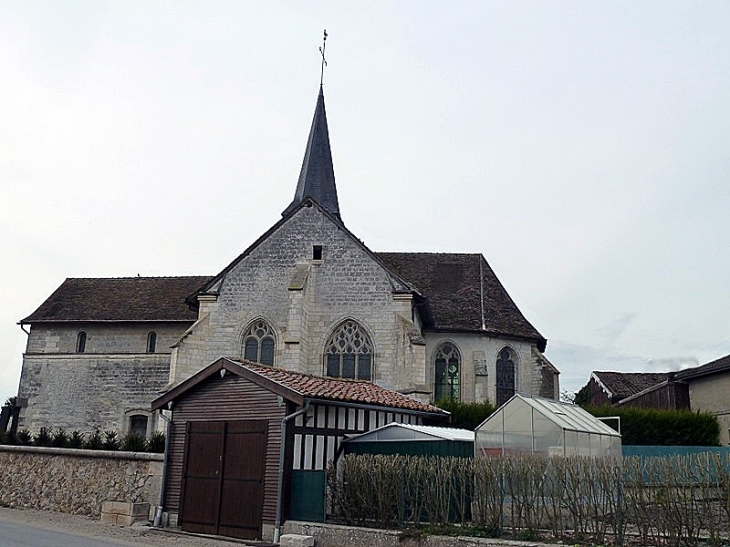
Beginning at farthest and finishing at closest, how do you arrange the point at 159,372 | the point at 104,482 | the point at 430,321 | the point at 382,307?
1. the point at 159,372
2. the point at 430,321
3. the point at 382,307
4. the point at 104,482

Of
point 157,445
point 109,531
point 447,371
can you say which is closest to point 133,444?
point 157,445

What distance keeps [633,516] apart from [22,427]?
2519 cm

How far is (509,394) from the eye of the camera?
84.6ft

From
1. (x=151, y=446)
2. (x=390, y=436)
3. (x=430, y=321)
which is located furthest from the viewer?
(x=430, y=321)

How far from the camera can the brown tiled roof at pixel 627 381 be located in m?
33.9

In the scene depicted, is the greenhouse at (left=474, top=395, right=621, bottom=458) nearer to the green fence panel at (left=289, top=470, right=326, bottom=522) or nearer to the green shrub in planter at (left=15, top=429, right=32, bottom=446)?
the green fence panel at (left=289, top=470, right=326, bottom=522)

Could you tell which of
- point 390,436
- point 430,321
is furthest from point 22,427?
point 390,436

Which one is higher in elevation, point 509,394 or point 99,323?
point 99,323

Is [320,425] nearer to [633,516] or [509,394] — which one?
[633,516]

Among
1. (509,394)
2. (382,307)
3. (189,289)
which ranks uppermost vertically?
(189,289)

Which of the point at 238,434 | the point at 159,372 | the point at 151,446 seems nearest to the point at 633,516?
the point at 238,434

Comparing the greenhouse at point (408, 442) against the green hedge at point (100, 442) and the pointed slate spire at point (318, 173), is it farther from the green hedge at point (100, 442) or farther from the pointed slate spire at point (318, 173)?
the pointed slate spire at point (318, 173)

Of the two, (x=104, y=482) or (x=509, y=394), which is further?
(x=509, y=394)

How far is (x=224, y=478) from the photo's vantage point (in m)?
14.1
